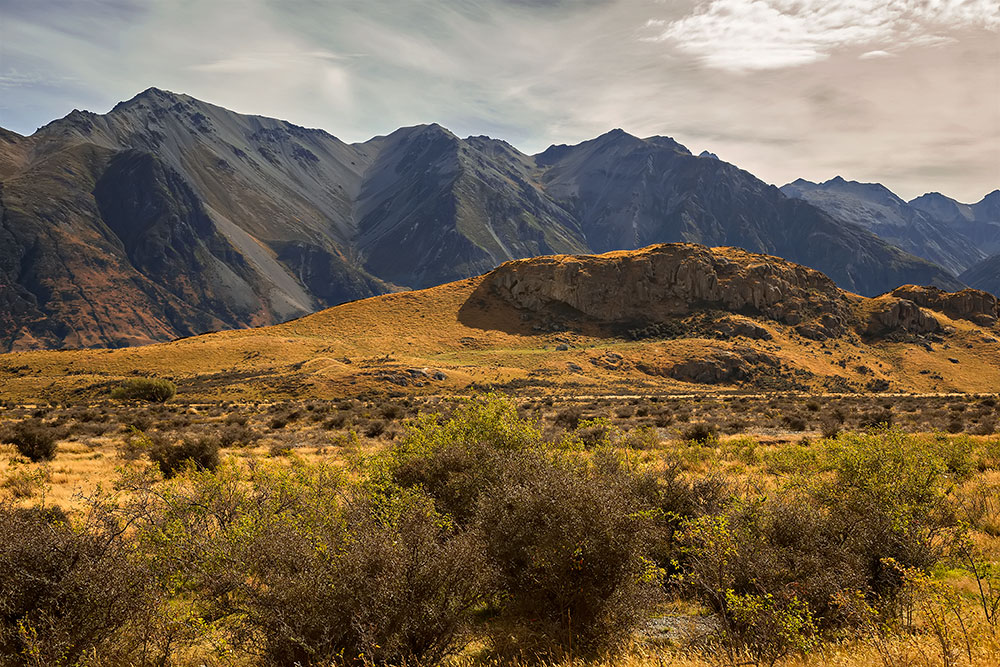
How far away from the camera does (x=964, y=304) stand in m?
99.1

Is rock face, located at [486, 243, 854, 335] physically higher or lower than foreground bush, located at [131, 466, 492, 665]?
higher

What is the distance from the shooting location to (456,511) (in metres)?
9.55

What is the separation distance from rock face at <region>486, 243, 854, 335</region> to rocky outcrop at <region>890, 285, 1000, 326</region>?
1648 cm

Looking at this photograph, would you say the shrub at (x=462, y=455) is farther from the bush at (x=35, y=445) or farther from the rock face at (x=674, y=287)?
the rock face at (x=674, y=287)

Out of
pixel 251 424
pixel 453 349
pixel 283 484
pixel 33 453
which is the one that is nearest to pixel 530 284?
pixel 453 349

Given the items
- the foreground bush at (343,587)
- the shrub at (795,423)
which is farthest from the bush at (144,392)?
the shrub at (795,423)

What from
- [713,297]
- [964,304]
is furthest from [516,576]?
[964,304]

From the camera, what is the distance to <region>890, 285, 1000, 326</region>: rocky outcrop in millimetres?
97494

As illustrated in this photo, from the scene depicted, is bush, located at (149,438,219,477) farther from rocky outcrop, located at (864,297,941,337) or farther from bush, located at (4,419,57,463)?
rocky outcrop, located at (864,297,941,337)

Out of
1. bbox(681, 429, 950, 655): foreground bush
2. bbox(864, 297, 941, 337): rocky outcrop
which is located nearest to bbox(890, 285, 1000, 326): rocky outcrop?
bbox(864, 297, 941, 337): rocky outcrop

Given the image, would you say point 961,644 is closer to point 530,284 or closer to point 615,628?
point 615,628

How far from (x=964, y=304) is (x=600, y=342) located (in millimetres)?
74984

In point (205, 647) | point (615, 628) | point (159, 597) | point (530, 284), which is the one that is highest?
point (530, 284)

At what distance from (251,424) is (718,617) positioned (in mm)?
33606
